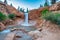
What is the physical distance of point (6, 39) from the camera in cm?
462

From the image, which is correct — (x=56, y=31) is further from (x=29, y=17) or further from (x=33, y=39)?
(x=29, y=17)

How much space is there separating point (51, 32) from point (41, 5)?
9.65m

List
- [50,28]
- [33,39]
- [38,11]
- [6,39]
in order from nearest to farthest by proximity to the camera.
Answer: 1. [6,39]
2. [33,39]
3. [50,28]
4. [38,11]

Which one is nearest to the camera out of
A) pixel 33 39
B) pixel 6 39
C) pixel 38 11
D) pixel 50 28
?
pixel 6 39

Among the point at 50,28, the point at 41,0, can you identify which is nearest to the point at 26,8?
the point at 41,0

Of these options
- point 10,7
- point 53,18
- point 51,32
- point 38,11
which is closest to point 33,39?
point 51,32

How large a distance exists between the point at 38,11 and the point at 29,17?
1.19m

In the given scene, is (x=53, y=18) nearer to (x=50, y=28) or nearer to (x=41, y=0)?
(x=50, y=28)

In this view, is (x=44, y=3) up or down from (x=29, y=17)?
up

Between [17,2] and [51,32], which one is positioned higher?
[17,2]

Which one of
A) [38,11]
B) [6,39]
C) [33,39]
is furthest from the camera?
[38,11]

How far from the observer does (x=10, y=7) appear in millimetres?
14641

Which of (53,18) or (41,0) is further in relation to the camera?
(41,0)

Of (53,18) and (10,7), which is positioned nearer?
(53,18)
